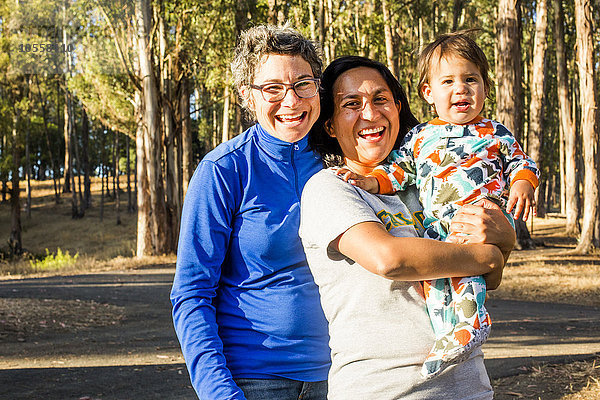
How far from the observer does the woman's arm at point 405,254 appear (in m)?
1.98

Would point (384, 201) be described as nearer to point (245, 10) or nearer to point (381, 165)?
Result: point (381, 165)

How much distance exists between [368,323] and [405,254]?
0.24 m

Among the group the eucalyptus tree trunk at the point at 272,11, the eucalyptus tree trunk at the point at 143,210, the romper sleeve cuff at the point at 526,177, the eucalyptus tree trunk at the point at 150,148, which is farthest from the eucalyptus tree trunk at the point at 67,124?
the romper sleeve cuff at the point at 526,177

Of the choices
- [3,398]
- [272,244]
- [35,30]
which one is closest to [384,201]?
[272,244]

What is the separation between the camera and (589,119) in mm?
18906

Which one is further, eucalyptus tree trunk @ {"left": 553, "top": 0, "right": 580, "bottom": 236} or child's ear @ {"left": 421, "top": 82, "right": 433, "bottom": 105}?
eucalyptus tree trunk @ {"left": 553, "top": 0, "right": 580, "bottom": 236}

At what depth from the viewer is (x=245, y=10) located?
22141mm

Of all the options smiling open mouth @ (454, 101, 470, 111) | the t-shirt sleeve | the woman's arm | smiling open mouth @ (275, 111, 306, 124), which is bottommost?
the woman's arm

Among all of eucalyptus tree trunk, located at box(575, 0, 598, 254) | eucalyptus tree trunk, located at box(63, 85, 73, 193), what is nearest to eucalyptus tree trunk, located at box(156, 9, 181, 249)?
eucalyptus tree trunk, located at box(575, 0, 598, 254)

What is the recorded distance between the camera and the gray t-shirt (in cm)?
202

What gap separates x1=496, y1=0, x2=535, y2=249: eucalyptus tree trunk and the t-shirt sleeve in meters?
16.1

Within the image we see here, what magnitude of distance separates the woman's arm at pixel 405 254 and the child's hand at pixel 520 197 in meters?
0.45

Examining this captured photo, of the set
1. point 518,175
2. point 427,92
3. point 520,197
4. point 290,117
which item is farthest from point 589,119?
point 290,117

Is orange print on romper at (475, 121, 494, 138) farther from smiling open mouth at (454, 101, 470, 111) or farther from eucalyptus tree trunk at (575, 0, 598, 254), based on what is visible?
eucalyptus tree trunk at (575, 0, 598, 254)
